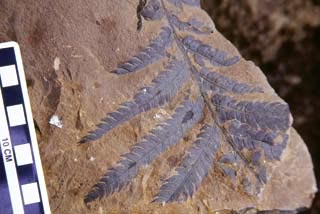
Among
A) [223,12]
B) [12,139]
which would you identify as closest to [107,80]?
[12,139]

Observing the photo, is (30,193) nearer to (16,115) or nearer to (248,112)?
(16,115)

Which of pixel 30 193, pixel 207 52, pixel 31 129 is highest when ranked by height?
pixel 207 52

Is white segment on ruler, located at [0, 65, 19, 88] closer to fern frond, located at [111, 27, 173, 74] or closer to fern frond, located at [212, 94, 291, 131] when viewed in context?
fern frond, located at [111, 27, 173, 74]

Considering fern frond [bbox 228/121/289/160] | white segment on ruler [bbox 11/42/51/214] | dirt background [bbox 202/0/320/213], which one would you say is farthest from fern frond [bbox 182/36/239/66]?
dirt background [bbox 202/0/320/213]

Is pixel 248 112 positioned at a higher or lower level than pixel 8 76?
lower

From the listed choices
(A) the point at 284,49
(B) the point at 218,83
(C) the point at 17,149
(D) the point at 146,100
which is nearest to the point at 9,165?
(C) the point at 17,149

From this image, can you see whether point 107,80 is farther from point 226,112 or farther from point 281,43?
point 281,43

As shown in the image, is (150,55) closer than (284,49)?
Yes

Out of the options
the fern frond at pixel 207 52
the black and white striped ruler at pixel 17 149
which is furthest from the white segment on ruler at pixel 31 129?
the fern frond at pixel 207 52
